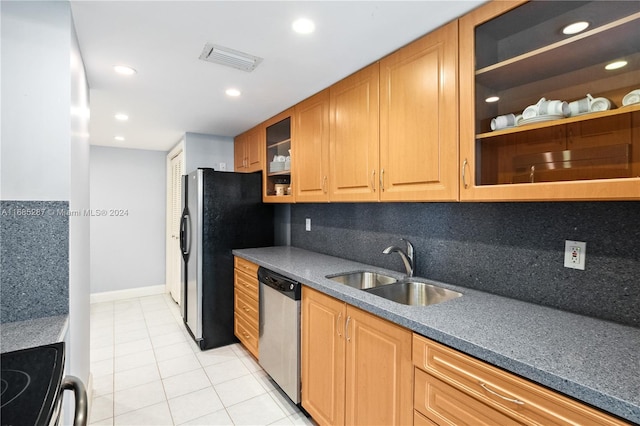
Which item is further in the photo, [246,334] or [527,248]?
[246,334]

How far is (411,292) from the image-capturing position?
188 cm

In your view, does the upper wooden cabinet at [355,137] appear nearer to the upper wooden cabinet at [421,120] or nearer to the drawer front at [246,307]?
the upper wooden cabinet at [421,120]

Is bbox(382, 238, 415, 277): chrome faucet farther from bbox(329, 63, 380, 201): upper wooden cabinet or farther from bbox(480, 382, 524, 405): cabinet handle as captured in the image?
bbox(480, 382, 524, 405): cabinet handle

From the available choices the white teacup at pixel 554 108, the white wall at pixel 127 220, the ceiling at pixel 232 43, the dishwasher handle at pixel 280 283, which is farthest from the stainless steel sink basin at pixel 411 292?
the white wall at pixel 127 220

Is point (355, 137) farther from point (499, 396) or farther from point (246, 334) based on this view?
point (246, 334)

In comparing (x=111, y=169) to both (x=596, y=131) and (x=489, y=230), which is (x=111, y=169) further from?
(x=596, y=131)

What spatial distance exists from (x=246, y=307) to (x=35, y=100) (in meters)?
2.07

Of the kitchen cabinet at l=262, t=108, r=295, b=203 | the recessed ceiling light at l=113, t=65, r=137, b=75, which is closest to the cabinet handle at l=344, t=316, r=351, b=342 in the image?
the kitchen cabinet at l=262, t=108, r=295, b=203

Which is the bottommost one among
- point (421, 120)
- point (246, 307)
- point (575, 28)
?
point (246, 307)

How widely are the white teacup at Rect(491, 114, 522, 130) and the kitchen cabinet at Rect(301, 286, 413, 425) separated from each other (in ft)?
3.16

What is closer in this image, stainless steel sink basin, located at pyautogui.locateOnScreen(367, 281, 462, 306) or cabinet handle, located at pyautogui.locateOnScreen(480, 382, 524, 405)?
cabinet handle, located at pyautogui.locateOnScreen(480, 382, 524, 405)

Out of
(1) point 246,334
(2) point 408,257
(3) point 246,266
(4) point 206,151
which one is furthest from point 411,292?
(4) point 206,151

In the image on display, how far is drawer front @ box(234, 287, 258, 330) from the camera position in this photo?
2.61 m

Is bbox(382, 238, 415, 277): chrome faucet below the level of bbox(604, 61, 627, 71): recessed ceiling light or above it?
below
